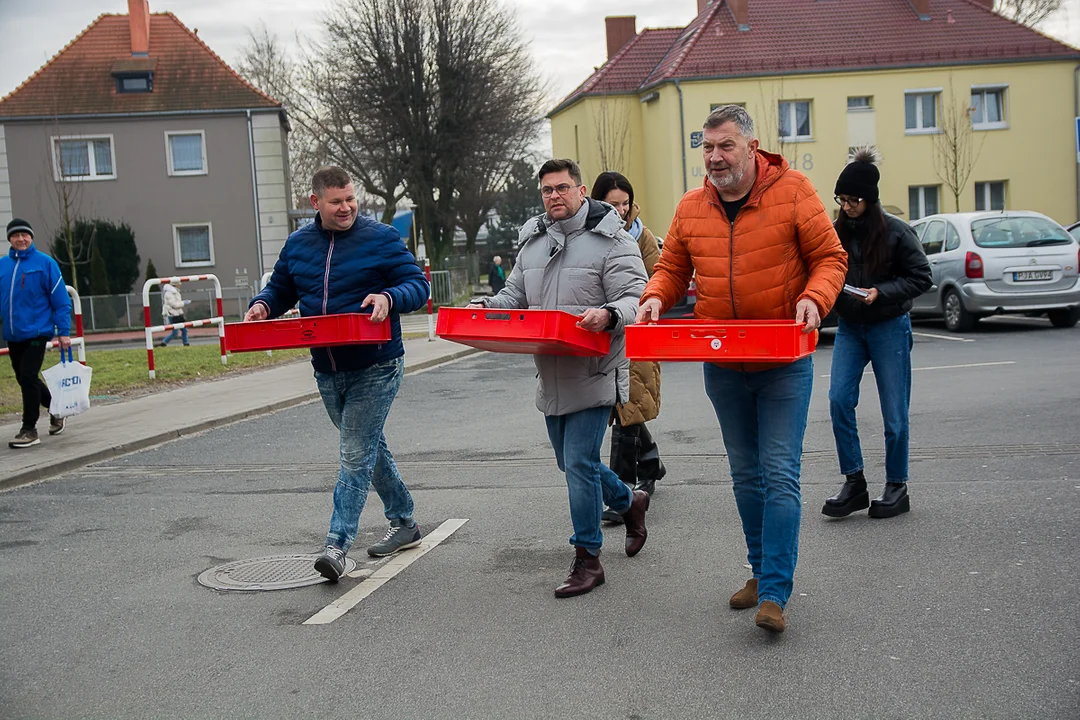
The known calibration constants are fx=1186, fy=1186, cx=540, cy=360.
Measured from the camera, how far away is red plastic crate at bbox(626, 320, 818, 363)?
4414 mm

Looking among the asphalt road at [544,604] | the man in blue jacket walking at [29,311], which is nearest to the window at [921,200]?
the asphalt road at [544,604]

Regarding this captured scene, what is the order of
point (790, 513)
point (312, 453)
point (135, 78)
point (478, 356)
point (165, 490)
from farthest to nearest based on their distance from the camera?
point (135, 78) < point (478, 356) < point (312, 453) < point (165, 490) < point (790, 513)

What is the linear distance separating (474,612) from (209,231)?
36.6 m

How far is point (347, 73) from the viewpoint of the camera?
43375mm

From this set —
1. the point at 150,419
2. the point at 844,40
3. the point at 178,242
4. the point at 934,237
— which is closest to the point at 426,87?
the point at 178,242

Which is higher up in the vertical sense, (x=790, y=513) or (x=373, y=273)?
(x=373, y=273)

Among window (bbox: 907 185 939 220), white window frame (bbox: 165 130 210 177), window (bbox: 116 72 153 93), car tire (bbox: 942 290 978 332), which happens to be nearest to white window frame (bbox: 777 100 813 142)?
window (bbox: 907 185 939 220)

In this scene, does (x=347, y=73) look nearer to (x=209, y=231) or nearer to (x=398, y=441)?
(x=209, y=231)

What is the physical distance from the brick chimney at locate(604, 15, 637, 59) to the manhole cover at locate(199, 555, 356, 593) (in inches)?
1788

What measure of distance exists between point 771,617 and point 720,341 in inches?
42.6

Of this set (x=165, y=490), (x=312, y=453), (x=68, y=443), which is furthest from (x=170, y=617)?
(x=68, y=443)

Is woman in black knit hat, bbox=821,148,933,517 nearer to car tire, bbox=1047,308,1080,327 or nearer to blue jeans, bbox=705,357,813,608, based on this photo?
blue jeans, bbox=705,357,813,608

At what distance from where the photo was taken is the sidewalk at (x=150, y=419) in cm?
984

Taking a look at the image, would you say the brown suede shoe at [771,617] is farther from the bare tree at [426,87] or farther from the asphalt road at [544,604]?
the bare tree at [426,87]
